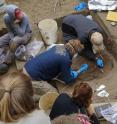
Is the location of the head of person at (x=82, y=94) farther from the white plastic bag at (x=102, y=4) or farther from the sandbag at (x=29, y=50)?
the white plastic bag at (x=102, y=4)

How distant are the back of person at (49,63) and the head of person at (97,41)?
632 mm

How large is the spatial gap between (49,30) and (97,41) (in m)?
1.04

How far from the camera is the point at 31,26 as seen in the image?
21.6ft

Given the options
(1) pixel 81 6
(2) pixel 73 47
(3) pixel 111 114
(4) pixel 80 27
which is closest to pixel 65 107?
(3) pixel 111 114

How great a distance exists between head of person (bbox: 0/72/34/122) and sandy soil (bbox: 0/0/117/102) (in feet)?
7.87

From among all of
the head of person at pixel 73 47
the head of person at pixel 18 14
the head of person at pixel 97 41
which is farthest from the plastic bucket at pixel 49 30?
the head of person at pixel 73 47

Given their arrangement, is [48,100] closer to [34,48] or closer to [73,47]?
[73,47]

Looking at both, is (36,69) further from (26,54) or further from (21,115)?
(21,115)

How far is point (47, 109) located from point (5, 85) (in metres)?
1.83

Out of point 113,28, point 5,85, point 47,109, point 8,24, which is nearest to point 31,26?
point 8,24

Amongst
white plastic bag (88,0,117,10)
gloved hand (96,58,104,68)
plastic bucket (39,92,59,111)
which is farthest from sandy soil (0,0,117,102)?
plastic bucket (39,92,59,111)

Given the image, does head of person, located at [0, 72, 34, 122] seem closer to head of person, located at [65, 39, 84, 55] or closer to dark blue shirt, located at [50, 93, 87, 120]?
dark blue shirt, located at [50, 93, 87, 120]

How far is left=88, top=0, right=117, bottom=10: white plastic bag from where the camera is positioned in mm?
6535

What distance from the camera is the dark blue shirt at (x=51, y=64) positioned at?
5.05 metres
